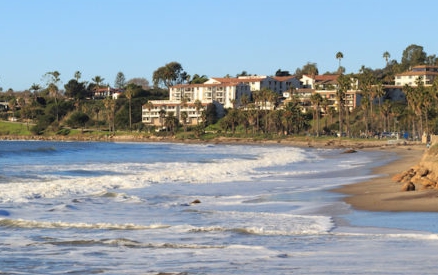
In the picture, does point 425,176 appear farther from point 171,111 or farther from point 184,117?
point 171,111

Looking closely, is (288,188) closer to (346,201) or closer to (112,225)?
(346,201)

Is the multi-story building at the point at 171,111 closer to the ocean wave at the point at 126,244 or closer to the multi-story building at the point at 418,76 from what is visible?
the multi-story building at the point at 418,76

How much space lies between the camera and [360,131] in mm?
129125

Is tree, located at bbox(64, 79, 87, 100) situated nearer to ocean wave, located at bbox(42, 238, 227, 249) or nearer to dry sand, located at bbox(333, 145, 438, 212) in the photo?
dry sand, located at bbox(333, 145, 438, 212)

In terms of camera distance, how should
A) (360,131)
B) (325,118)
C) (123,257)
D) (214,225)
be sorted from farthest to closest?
(325,118) → (360,131) → (214,225) → (123,257)

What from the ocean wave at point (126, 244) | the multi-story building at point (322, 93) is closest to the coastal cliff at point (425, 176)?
the ocean wave at point (126, 244)

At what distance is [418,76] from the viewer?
152250 millimetres

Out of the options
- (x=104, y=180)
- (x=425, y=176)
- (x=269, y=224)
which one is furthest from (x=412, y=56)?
(x=269, y=224)

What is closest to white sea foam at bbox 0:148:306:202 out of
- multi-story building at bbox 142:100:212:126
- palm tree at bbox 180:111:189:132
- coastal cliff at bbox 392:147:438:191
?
coastal cliff at bbox 392:147:438:191

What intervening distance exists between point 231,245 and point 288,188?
1686cm

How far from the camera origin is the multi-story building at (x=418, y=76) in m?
152

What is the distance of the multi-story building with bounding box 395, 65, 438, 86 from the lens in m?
152

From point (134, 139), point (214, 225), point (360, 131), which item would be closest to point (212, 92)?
point (134, 139)

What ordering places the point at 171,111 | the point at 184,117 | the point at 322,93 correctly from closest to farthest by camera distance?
the point at 322,93
the point at 184,117
the point at 171,111
